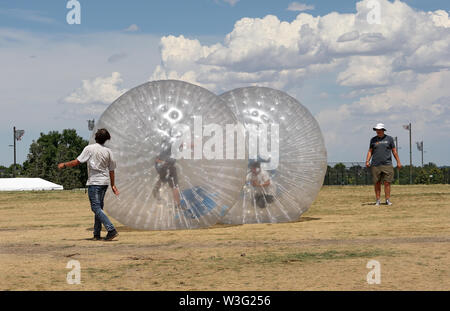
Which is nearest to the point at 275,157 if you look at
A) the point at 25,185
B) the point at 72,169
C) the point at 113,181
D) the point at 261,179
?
the point at 261,179

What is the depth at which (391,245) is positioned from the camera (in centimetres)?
930

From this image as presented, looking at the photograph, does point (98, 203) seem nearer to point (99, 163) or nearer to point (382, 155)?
point (99, 163)

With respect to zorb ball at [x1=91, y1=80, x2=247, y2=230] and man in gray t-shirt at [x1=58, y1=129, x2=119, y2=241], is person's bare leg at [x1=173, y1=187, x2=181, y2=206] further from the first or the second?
man in gray t-shirt at [x1=58, y1=129, x2=119, y2=241]

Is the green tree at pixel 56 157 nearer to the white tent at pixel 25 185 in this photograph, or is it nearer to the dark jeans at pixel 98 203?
the white tent at pixel 25 185

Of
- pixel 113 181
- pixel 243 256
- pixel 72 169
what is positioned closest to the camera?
pixel 243 256

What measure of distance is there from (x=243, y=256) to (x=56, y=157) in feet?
294

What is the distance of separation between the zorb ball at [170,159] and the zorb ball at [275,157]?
108cm

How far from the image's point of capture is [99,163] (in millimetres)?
10492

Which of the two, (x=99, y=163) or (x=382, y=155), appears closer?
(x=99, y=163)

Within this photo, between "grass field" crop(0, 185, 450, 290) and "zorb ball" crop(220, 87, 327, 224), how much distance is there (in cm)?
37

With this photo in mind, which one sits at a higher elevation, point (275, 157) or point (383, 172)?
point (275, 157)

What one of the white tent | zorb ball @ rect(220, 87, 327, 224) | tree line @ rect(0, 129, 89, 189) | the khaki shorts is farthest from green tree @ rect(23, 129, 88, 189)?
zorb ball @ rect(220, 87, 327, 224)
